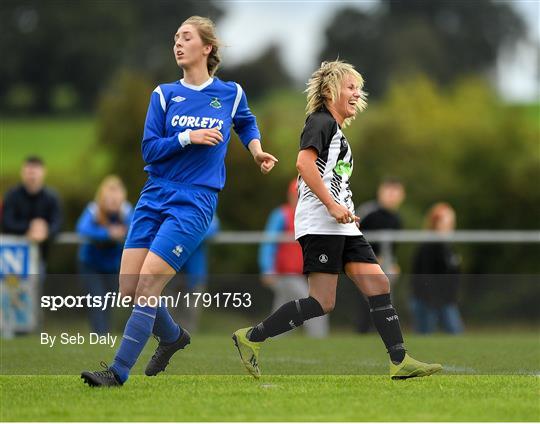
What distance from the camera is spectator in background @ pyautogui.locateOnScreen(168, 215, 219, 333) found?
43.0 ft

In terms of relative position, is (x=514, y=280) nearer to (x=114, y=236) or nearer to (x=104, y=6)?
(x=114, y=236)

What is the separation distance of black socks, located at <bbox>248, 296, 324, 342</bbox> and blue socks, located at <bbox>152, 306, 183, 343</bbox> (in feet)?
1.70

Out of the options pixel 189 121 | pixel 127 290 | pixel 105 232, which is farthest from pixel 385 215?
pixel 127 290

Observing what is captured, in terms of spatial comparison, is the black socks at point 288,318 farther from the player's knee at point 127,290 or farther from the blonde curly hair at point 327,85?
the blonde curly hair at point 327,85

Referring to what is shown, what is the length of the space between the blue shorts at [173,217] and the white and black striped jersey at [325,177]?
0.64 meters

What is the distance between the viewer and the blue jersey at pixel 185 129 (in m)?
8.34

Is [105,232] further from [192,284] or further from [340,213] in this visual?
[340,213]

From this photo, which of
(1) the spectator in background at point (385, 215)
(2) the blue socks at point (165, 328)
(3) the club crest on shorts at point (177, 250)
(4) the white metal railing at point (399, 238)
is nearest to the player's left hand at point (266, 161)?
(3) the club crest on shorts at point (177, 250)

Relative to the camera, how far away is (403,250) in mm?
18375

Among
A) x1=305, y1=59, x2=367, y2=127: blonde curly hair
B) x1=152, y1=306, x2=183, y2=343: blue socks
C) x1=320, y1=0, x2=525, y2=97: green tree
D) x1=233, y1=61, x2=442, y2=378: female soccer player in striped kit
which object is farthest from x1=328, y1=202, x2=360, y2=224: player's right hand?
x1=320, y1=0, x2=525, y2=97: green tree

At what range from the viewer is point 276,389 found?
8.04 metres

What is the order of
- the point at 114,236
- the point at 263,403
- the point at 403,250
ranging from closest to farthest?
the point at 263,403 < the point at 114,236 < the point at 403,250

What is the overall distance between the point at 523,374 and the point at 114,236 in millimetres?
7524

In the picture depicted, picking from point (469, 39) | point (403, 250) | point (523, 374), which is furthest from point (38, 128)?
point (523, 374)
